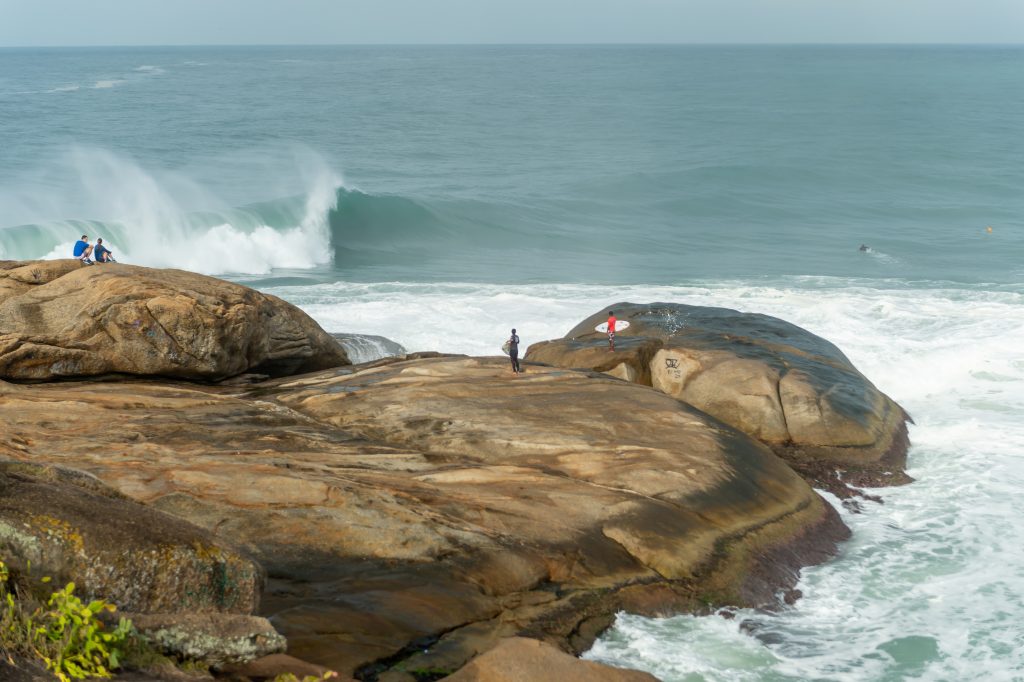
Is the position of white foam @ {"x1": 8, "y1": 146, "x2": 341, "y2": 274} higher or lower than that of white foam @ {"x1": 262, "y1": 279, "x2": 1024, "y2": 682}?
higher

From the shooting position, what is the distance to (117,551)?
297 inches

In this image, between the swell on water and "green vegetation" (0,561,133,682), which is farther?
the swell on water

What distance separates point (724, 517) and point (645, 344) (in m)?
8.03

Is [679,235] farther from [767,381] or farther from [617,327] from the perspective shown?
[767,381]

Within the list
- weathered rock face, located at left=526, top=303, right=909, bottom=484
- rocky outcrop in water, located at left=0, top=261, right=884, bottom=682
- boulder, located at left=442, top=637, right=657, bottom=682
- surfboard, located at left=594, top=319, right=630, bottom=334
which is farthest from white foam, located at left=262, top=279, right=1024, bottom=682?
surfboard, located at left=594, top=319, right=630, bottom=334

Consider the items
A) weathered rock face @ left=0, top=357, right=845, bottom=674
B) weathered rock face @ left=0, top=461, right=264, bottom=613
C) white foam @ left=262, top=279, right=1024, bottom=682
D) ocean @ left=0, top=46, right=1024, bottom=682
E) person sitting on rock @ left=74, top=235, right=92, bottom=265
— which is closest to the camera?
Result: weathered rock face @ left=0, top=461, right=264, bottom=613

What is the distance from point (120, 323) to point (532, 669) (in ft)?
37.2

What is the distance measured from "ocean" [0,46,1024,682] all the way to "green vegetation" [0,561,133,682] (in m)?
6.49

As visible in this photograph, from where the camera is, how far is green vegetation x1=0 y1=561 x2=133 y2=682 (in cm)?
664

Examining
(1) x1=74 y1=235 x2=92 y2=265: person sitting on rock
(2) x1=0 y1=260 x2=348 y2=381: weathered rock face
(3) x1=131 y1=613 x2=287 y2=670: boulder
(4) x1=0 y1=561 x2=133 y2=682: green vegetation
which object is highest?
(1) x1=74 y1=235 x2=92 y2=265: person sitting on rock

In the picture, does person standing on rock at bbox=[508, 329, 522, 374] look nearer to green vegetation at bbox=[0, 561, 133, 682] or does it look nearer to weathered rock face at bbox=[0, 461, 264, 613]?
weathered rock face at bbox=[0, 461, 264, 613]

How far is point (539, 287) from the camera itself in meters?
40.6

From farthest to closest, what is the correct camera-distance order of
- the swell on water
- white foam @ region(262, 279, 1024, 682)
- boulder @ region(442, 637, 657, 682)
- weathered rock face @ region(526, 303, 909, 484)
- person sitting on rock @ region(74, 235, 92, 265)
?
the swell on water → person sitting on rock @ region(74, 235, 92, 265) → weathered rock face @ region(526, 303, 909, 484) → white foam @ region(262, 279, 1024, 682) → boulder @ region(442, 637, 657, 682)

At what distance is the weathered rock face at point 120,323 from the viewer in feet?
56.7
